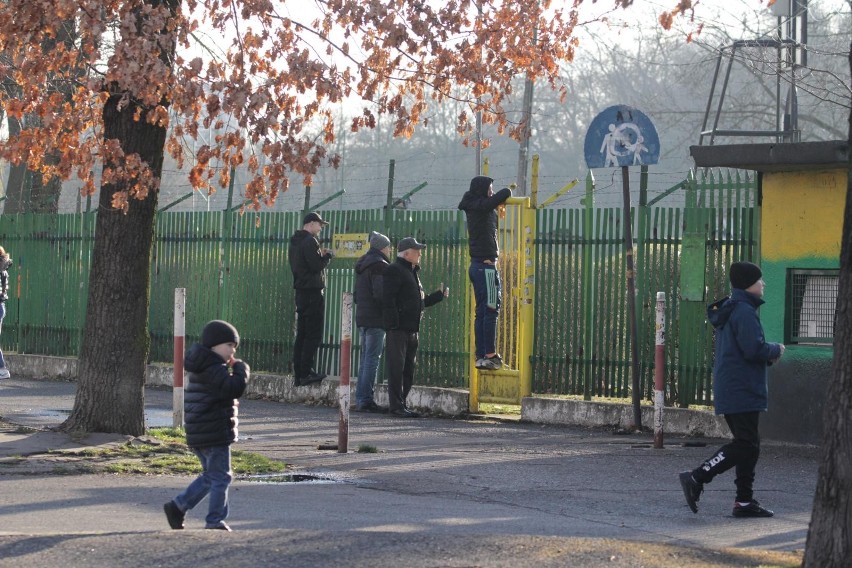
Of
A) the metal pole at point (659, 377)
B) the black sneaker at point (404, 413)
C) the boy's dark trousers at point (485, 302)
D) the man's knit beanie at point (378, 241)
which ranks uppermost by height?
the man's knit beanie at point (378, 241)

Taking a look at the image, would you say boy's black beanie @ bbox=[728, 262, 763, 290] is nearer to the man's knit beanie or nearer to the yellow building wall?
the yellow building wall

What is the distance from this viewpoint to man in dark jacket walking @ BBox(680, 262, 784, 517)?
8.98 metres

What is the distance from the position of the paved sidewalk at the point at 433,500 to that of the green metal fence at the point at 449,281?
1.13 m

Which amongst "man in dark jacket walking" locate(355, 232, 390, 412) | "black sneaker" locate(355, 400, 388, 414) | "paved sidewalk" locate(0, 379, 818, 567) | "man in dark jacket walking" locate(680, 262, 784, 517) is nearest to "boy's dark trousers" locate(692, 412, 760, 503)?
"man in dark jacket walking" locate(680, 262, 784, 517)

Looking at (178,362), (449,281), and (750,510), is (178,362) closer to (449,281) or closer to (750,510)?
(449,281)

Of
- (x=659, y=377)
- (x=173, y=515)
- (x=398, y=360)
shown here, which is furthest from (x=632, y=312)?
(x=173, y=515)

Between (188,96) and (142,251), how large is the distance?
145cm

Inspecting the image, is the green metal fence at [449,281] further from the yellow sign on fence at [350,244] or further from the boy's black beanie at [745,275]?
the boy's black beanie at [745,275]

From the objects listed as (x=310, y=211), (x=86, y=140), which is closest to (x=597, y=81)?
(x=310, y=211)

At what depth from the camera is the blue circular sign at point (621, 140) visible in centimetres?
1380

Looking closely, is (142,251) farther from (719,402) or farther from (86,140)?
(719,402)

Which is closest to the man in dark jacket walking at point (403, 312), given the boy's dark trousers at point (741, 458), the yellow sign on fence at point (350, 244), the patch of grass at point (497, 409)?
the patch of grass at point (497, 409)

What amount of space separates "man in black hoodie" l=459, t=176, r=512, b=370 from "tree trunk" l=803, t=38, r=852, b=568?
810cm

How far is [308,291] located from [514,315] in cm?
280
